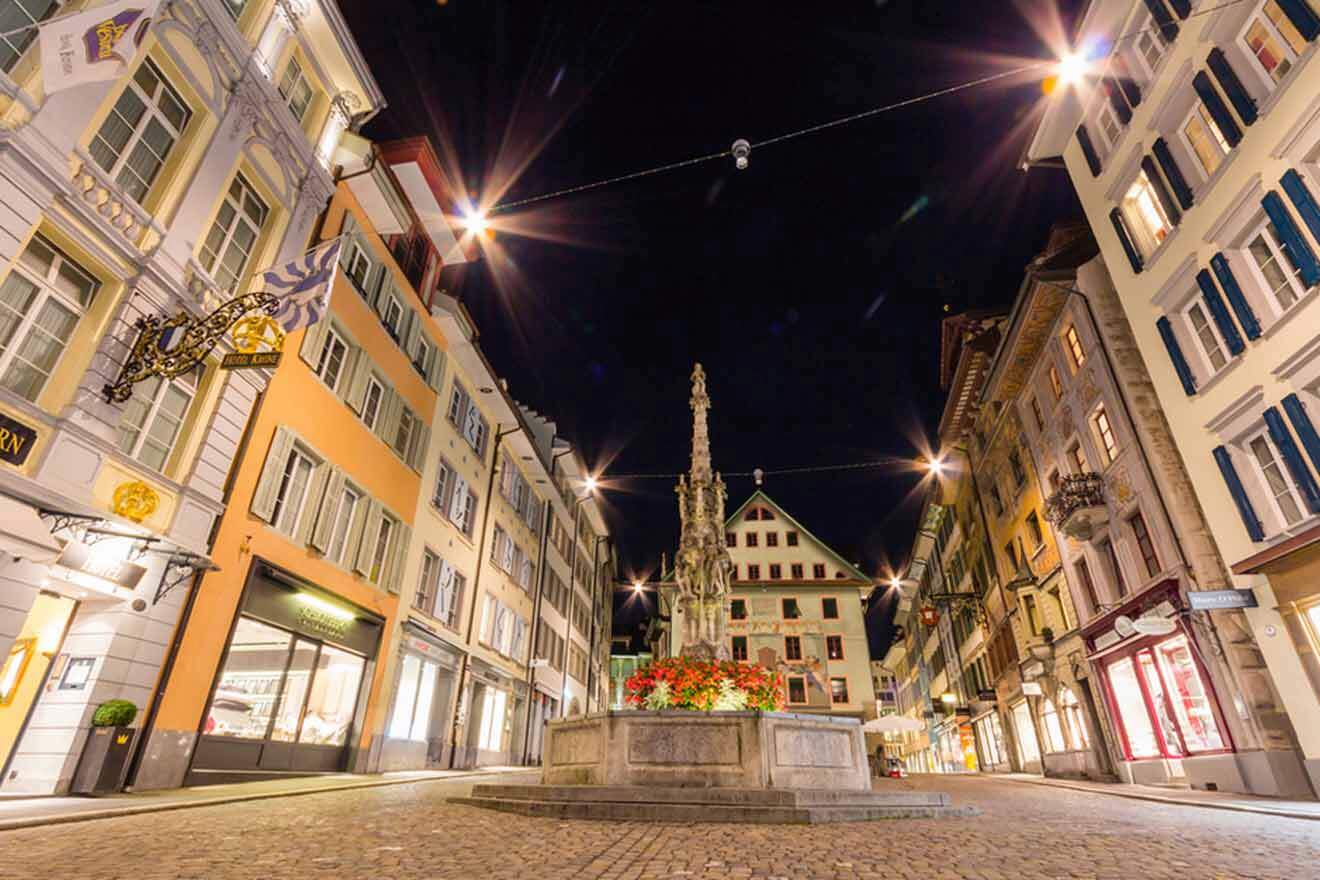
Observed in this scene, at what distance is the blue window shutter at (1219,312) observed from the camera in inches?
560

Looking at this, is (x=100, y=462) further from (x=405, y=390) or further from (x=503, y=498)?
(x=503, y=498)

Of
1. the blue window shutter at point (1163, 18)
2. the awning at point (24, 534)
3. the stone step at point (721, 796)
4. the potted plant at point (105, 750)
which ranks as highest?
the blue window shutter at point (1163, 18)

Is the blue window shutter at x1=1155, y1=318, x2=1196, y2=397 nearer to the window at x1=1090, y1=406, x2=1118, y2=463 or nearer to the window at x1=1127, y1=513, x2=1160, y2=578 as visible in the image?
the window at x1=1090, y1=406, x2=1118, y2=463

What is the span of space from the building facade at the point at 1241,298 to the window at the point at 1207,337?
0.14ft

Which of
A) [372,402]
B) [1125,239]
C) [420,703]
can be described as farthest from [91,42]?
[1125,239]

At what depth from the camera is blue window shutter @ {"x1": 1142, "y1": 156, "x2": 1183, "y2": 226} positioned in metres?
16.0

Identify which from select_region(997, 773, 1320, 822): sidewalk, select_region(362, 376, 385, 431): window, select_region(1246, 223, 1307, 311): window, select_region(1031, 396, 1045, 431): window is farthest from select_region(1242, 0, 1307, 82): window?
select_region(362, 376, 385, 431): window

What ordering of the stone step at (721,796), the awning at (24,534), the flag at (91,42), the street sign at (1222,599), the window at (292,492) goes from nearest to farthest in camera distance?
the flag at (91,42) → the awning at (24,534) → the stone step at (721,796) → the street sign at (1222,599) → the window at (292,492)

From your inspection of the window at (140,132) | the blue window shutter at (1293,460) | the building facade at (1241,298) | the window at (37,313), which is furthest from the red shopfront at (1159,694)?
the window at (140,132)

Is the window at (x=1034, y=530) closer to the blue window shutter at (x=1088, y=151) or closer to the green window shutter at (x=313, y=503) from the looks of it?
the blue window shutter at (x=1088, y=151)

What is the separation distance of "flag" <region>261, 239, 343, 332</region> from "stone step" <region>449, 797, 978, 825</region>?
8.63 meters

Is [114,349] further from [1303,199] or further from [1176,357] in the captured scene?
[1176,357]

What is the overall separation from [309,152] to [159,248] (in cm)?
542

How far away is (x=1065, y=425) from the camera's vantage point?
22.3 m
